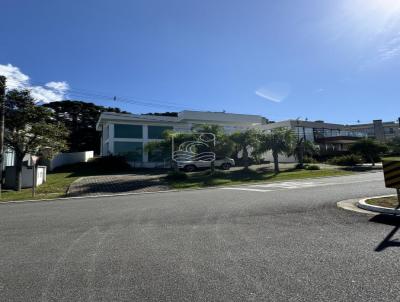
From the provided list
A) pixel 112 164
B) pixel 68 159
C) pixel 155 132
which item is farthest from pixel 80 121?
pixel 112 164

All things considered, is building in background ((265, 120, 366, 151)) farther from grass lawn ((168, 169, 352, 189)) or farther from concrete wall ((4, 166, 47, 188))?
concrete wall ((4, 166, 47, 188))

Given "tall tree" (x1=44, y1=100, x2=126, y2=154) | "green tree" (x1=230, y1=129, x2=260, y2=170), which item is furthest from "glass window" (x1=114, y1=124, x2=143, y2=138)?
"tall tree" (x1=44, y1=100, x2=126, y2=154)

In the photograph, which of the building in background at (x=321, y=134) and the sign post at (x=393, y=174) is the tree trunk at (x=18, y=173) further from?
the building in background at (x=321, y=134)

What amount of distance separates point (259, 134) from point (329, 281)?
25480 mm

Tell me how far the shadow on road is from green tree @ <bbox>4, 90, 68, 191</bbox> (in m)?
18.4

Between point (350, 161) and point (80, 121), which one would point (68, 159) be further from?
point (350, 161)

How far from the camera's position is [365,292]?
3.25 meters

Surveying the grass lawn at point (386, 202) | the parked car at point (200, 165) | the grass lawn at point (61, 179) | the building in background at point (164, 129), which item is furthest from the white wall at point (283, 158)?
the grass lawn at point (386, 202)

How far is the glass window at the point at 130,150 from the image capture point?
35263 millimetres

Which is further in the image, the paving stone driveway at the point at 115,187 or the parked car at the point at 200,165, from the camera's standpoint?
the parked car at the point at 200,165

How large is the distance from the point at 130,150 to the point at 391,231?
32930 millimetres

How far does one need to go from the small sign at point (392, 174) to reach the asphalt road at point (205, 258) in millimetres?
1851

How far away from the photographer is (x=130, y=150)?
119 ft

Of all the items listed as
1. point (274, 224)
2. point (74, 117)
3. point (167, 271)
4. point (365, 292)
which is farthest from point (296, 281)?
point (74, 117)
